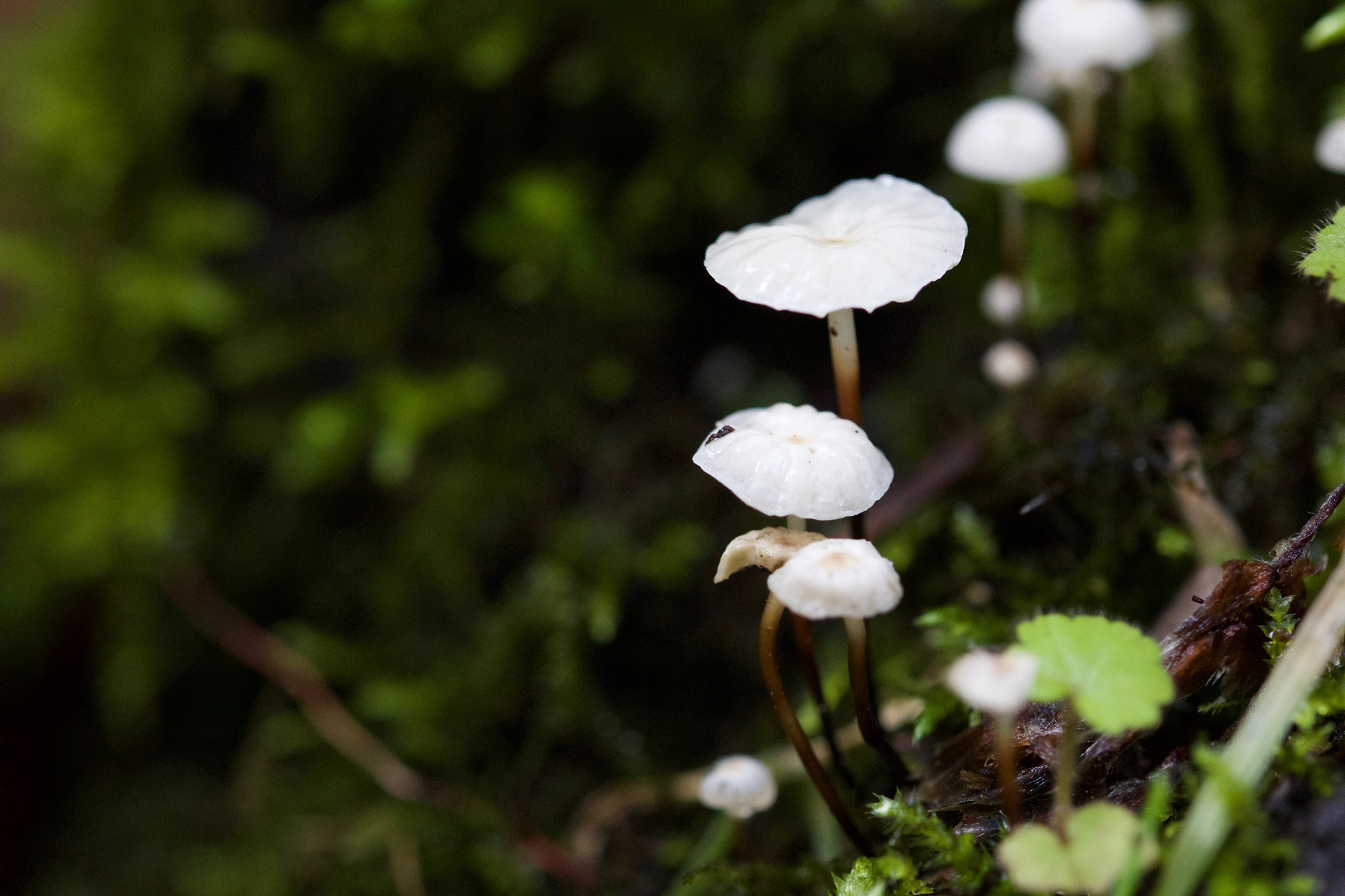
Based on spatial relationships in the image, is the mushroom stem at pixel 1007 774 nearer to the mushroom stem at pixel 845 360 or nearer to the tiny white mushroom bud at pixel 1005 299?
the mushroom stem at pixel 845 360

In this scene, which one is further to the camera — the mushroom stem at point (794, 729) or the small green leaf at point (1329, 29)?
the small green leaf at point (1329, 29)

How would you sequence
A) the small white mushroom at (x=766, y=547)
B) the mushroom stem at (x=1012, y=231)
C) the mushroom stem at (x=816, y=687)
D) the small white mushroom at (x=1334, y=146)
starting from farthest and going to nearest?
1. the mushroom stem at (x=1012, y=231)
2. the small white mushroom at (x=1334, y=146)
3. the mushroom stem at (x=816, y=687)
4. the small white mushroom at (x=766, y=547)

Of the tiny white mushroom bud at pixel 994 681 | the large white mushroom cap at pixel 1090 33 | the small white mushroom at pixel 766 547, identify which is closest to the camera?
the tiny white mushroom bud at pixel 994 681

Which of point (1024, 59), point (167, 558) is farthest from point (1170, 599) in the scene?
point (167, 558)

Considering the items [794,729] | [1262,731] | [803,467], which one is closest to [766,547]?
[803,467]

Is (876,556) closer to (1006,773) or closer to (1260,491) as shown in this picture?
(1006,773)

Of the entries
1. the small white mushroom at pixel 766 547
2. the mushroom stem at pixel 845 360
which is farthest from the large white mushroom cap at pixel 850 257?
the small white mushroom at pixel 766 547

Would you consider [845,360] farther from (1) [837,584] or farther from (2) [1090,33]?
(2) [1090,33]
